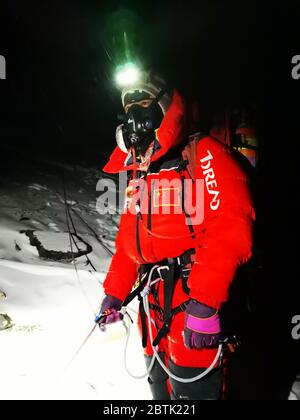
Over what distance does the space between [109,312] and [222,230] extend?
49.5 inches

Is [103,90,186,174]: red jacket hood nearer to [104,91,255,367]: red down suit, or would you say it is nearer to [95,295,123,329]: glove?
[104,91,255,367]: red down suit

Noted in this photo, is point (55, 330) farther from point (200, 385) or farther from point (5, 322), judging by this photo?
point (200, 385)

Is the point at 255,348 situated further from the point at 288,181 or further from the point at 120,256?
the point at 288,181

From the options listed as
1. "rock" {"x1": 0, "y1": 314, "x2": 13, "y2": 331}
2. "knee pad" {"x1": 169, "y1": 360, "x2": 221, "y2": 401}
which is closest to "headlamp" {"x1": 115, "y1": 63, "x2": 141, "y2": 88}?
"knee pad" {"x1": 169, "y1": 360, "x2": 221, "y2": 401}

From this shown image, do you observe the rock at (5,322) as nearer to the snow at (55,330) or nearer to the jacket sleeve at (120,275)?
the snow at (55,330)

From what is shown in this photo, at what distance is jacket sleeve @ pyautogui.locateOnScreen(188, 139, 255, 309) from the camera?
5.49 ft

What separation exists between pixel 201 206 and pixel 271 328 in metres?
3.05

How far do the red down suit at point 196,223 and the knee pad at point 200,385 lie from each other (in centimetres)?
5

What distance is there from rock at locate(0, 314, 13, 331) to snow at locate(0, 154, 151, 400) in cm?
4

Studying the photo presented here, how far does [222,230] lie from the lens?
1703mm

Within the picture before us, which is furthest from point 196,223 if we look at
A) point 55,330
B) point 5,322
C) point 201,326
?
point 5,322

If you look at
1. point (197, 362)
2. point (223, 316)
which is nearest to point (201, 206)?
point (223, 316)

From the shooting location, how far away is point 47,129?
64.4 ft

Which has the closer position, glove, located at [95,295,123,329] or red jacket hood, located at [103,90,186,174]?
red jacket hood, located at [103,90,186,174]
